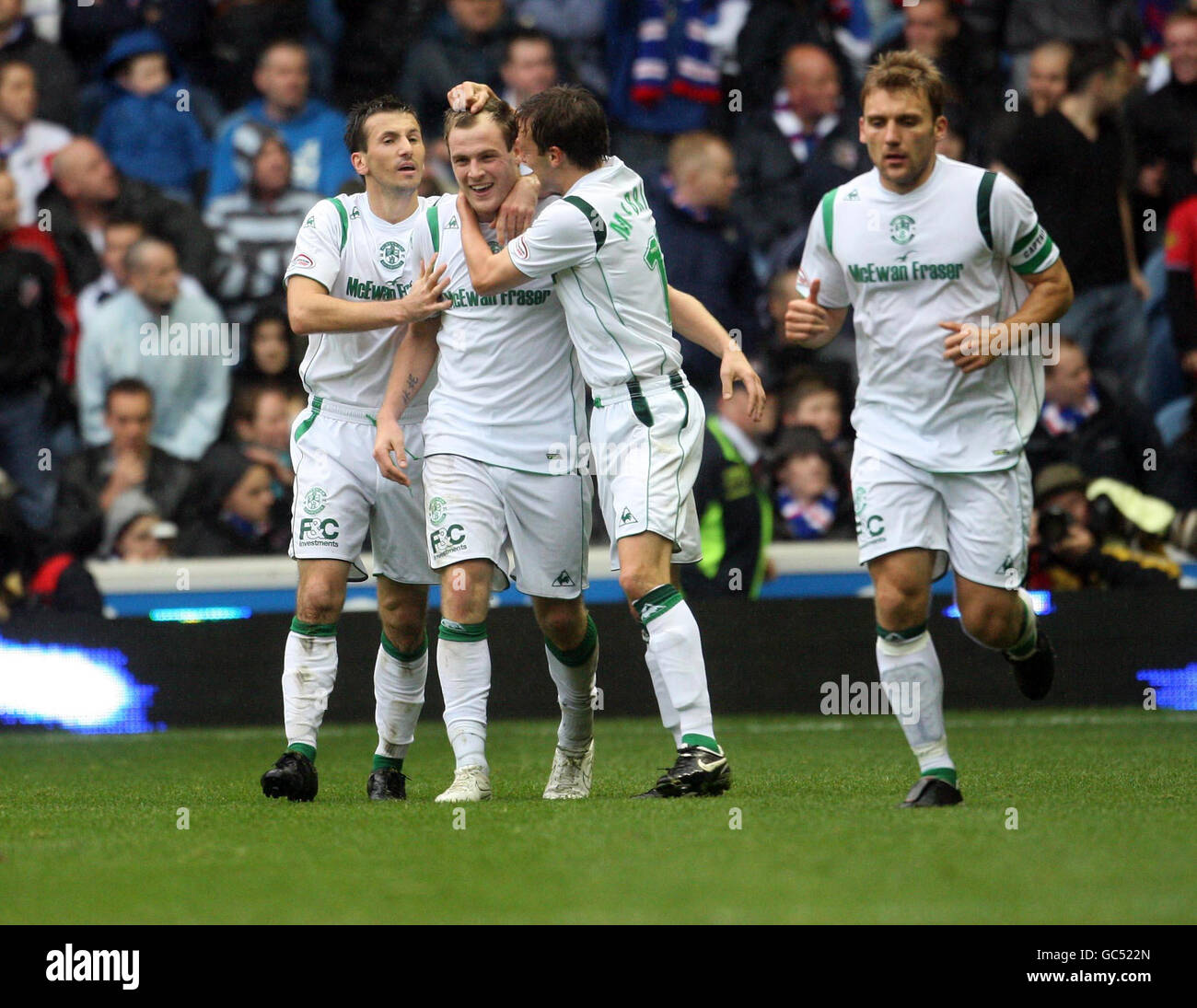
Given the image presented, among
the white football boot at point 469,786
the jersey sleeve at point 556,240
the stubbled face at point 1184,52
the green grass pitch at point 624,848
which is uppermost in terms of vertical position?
the stubbled face at point 1184,52

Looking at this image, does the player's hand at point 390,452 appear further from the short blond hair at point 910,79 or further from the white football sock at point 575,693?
the short blond hair at point 910,79

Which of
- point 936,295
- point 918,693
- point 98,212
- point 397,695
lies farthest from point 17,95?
point 918,693

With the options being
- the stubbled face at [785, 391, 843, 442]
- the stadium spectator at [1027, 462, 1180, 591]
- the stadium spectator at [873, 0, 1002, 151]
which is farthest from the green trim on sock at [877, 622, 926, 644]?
the stadium spectator at [873, 0, 1002, 151]

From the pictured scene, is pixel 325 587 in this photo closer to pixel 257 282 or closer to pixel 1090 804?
pixel 1090 804

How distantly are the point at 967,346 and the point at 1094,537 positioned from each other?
5.30 m

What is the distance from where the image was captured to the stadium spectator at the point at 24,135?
1259 centimetres

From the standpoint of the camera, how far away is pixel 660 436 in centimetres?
618

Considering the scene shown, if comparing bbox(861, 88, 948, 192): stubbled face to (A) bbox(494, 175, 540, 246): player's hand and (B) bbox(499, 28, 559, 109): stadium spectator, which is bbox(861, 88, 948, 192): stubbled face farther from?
(B) bbox(499, 28, 559, 109): stadium spectator

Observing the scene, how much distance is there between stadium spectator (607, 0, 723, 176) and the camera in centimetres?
1249

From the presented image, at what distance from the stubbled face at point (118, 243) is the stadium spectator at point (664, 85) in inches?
127

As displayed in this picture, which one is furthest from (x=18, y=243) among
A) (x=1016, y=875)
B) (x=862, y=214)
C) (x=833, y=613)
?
(x=1016, y=875)

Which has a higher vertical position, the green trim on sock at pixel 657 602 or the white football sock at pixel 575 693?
the green trim on sock at pixel 657 602

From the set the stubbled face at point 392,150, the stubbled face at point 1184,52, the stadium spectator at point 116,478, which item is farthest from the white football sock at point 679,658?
the stubbled face at point 1184,52
